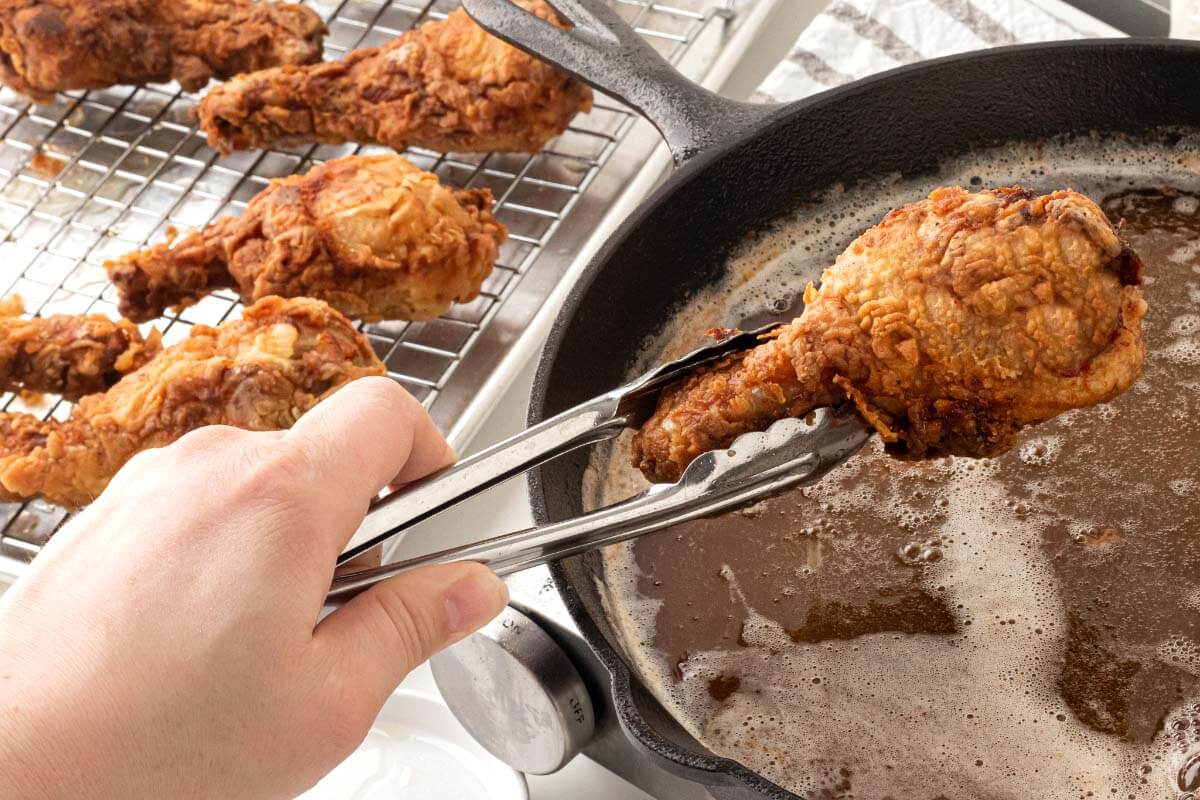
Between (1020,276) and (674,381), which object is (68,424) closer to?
(674,381)

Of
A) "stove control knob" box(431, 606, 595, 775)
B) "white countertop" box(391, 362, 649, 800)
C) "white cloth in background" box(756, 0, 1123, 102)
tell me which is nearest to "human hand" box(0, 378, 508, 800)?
"stove control knob" box(431, 606, 595, 775)

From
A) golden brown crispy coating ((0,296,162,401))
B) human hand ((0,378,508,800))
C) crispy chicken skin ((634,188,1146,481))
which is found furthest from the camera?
golden brown crispy coating ((0,296,162,401))

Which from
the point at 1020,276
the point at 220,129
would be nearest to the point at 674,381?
the point at 1020,276

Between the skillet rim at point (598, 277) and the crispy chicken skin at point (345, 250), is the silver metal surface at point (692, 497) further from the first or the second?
the crispy chicken skin at point (345, 250)

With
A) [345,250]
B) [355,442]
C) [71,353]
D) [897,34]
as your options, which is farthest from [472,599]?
[897,34]

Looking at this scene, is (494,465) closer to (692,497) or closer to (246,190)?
(692,497)

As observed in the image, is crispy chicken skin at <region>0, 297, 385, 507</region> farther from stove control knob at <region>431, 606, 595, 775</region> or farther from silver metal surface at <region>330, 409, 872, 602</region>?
silver metal surface at <region>330, 409, 872, 602</region>
